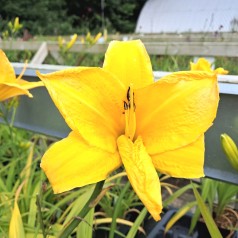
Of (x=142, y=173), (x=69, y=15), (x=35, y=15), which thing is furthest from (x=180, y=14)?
(x=142, y=173)

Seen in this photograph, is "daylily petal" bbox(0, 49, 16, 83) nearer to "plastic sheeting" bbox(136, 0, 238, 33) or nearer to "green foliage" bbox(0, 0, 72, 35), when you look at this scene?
"plastic sheeting" bbox(136, 0, 238, 33)

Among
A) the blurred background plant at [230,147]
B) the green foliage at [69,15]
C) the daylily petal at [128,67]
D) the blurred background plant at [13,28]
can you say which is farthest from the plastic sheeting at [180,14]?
the daylily petal at [128,67]

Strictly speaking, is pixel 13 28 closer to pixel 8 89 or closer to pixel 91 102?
pixel 8 89

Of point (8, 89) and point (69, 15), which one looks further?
point (69, 15)

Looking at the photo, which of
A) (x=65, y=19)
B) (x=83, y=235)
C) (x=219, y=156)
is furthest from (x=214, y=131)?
(x=65, y=19)

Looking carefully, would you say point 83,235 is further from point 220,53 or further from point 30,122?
point 220,53
